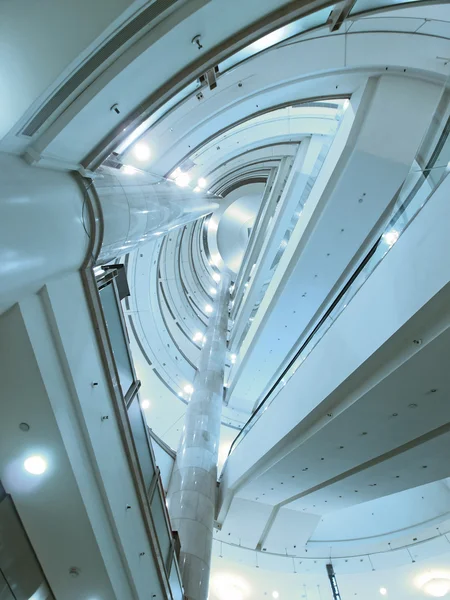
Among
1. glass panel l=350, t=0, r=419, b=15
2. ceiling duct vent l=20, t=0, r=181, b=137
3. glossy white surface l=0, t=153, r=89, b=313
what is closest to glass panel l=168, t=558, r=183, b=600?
glossy white surface l=0, t=153, r=89, b=313

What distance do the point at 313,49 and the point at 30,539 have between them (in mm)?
8008

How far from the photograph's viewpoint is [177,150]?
6.39 metres

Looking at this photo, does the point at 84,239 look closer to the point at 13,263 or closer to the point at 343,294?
the point at 13,263

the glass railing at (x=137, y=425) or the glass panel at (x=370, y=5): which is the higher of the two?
the glass panel at (x=370, y=5)

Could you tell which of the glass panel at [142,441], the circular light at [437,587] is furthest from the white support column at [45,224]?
the circular light at [437,587]

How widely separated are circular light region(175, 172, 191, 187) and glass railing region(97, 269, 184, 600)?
4.50 metres

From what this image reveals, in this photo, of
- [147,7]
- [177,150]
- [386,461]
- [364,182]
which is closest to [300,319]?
[364,182]

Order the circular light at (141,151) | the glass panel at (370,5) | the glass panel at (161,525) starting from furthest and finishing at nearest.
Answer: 1. the circular light at (141,151)
2. the glass panel at (161,525)
3. the glass panel at (370,5)

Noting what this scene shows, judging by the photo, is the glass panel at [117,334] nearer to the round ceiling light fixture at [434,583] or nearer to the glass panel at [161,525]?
the glass panel at [161,525]

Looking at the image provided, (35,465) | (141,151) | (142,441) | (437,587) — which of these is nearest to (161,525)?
(142,441)

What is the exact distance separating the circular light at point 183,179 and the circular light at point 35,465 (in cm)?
608

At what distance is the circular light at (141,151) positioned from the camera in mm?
5750

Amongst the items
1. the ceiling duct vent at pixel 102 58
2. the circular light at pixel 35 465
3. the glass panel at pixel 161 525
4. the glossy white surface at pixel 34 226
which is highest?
the ceiling duct vent at pixel 102 58

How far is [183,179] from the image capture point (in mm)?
8133
